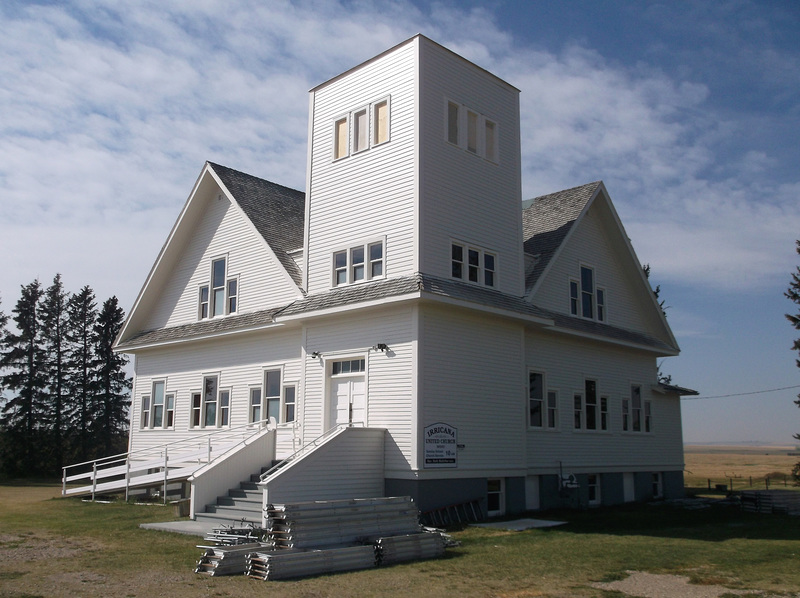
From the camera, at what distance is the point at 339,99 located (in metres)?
22.4

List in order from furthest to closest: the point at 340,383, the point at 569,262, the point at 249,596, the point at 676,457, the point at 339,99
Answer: the point at 676,457 → the point at 569,262 → the point at 339,99 → the point at 340,383 → the point at 249,596

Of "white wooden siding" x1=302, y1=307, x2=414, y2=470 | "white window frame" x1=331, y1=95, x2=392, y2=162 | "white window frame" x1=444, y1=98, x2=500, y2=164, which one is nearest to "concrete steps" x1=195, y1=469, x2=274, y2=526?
"white wooden siding" x1=302, y1=307, x2=414, y2=470

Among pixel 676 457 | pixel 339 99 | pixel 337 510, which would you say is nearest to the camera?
pixel 337 510

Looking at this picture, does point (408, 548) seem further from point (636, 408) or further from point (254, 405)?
point (636, 408)

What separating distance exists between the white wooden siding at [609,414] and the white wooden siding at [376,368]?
515 cm

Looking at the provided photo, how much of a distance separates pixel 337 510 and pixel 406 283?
22.0 ft

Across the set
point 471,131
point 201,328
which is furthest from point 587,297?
point 201,328

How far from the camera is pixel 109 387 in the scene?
53.1 meters

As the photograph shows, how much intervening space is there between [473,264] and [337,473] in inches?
263

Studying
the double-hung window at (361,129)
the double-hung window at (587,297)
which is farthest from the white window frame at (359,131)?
the double-hung window at (587,297)

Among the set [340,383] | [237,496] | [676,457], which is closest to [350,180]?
[340,383]

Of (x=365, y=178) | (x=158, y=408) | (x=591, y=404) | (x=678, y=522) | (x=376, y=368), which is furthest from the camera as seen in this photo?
(x=158, y=408)

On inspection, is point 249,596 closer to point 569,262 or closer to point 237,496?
point 237,496

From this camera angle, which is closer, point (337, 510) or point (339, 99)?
point (337, 510)
